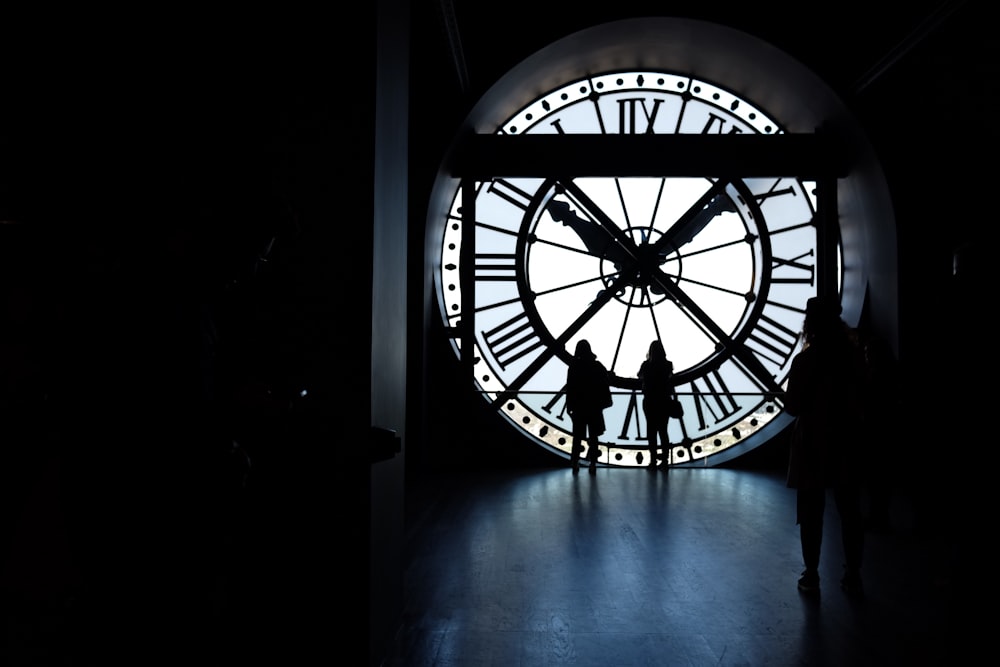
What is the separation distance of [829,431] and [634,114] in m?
3.92

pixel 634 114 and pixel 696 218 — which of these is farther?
pixel 634 114

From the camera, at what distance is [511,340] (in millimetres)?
5715

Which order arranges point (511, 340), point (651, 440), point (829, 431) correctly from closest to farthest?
point (829, 431) → point (651, 440) → point (511, 340)

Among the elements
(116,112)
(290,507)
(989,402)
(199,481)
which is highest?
(116,112)

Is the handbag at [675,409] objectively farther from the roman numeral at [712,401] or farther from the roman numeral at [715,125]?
the roman numeral at [715,125]

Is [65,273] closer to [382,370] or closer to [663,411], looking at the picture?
[382,370]

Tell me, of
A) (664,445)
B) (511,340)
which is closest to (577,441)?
(664,445)

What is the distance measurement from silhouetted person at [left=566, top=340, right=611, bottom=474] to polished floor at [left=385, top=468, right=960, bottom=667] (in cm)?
106

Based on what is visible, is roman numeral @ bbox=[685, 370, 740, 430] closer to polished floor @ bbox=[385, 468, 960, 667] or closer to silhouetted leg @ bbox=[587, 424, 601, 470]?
silhouetted leg @ bbox=[587, 424, 601, 470]

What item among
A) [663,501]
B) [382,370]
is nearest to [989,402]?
[382,370]

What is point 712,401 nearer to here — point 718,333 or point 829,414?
point 718,333

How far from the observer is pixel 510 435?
18.1 ft

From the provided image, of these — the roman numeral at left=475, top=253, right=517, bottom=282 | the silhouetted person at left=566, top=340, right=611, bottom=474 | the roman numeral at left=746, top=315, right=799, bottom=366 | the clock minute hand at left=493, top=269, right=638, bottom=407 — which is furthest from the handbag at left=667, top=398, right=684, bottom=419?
the roman numeral at left=475, top=253, right=517, bottom=282

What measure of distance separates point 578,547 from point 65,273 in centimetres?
224
